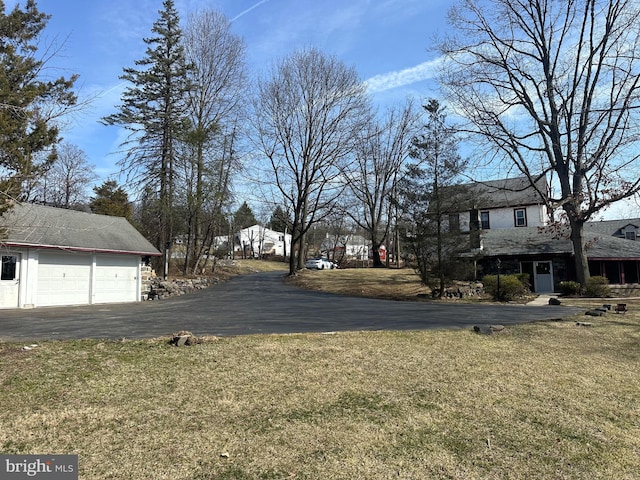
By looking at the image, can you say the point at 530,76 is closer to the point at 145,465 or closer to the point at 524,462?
the point at 524,462

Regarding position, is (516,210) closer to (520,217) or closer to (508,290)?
(520,217)

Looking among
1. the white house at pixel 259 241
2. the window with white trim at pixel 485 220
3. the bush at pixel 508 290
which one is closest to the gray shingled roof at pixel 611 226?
the window with white trim at pixel 485 220

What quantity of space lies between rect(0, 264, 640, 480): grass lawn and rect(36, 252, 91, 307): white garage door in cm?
1095

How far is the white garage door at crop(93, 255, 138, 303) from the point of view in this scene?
18.9 m

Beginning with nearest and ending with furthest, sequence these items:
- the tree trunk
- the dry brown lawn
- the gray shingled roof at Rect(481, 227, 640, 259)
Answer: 1. the tree trunk
2. the dry brown lawn
3. the gray shingled roof at Rect(481, 227, 640, 259)

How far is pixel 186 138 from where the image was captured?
90.4 ft

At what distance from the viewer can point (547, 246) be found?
27.9 meters

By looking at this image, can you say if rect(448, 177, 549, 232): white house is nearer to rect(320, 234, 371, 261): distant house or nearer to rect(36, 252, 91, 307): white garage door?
rect(36, 252, 91, 307): white garage door

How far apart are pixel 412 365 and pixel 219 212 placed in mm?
25348

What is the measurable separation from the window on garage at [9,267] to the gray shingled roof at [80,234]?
771mm

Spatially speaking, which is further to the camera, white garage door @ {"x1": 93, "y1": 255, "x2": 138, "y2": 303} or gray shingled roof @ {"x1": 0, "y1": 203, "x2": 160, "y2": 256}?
white garage door @ {"x1": 93, "y1": 255, "x2": 138, "y2": 303}

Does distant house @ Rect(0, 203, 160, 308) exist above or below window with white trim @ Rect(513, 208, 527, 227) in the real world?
below

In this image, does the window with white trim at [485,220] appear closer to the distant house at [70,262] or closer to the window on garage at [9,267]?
the distant house at [70,262]

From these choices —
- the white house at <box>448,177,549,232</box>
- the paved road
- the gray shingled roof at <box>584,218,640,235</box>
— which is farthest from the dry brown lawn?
the gray shingled roof at <box>584,218,640,235</box>
